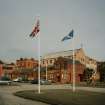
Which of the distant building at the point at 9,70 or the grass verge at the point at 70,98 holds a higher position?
the distant building at the point at 9,70

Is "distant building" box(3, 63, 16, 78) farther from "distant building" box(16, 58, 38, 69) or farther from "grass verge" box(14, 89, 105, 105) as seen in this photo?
"grass verge" box(14, 89, 105, 105)

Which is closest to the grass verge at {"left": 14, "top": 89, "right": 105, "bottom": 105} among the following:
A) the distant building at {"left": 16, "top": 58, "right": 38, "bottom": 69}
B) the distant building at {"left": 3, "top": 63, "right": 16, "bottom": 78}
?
A: the distant building at {"left": 3, "top": 63, "right": 16, "bottom": 78}

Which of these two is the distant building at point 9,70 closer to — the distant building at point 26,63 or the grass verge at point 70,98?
the distant building at point 26,63

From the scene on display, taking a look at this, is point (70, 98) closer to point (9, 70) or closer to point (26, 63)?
point (9, 70)

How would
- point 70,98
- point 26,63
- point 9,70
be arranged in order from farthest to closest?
1. point 26,63
2. point 9,70
3. point 70,98

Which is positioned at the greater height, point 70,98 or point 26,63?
point 26,63

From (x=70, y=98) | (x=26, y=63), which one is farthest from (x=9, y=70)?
(x=70, y=98)

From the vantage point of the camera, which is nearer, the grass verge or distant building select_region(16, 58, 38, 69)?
the grass verge

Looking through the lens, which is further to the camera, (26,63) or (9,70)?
(26,63)

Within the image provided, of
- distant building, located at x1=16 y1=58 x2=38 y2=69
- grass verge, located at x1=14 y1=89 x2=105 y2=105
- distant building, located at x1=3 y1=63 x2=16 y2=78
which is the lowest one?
grass verge, located at x1=14 y1=89 x2=105 y2=105

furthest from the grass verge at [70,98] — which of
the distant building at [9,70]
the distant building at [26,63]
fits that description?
the distant building at [26,63]

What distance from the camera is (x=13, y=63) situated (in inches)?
7185

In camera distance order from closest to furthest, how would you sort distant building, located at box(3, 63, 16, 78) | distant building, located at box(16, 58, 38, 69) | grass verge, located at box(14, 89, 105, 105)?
1. grass verge, located at box(14, 89, 105, 105)
2. distant building, located at box(3, 63, 16, 78)
3. distant building, located at box(16, 58, 38, 69)

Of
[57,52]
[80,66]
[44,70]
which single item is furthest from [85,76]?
[57,52]
